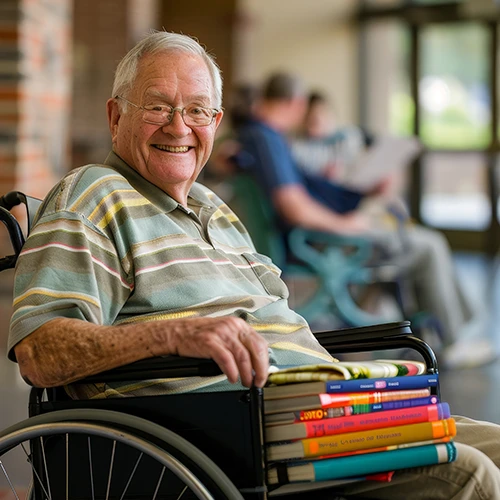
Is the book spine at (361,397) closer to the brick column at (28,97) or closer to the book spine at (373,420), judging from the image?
the book spine at (373,420)

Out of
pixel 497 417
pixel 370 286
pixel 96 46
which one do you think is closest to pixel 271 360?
pixel 497 417

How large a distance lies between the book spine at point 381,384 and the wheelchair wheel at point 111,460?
227 mm

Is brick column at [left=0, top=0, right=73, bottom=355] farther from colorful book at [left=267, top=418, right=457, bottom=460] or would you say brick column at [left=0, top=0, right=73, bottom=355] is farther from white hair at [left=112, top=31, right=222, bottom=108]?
colorful book at [left=267, top=418, right=457, bottom=460]

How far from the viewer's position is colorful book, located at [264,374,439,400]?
1419 millimetres

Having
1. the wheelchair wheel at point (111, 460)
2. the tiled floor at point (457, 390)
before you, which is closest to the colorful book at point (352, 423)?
the wheelchair wheel at point (111, 460)

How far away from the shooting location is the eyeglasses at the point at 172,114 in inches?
68.7

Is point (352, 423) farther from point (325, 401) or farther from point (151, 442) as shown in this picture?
point (151, 442)

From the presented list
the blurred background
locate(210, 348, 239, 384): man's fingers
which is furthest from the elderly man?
the blurred background

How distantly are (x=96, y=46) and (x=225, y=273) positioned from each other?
7.04m

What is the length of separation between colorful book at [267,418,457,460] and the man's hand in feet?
0.39

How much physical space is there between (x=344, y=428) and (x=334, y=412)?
30mm

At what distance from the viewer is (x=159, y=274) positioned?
5.28 feet

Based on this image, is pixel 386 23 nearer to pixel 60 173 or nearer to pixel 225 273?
pixel 60 173

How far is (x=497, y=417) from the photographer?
336cm
